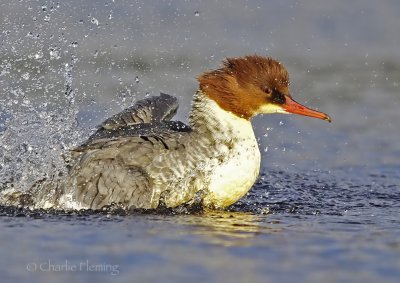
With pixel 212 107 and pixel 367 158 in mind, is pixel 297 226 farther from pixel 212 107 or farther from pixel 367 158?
pixel 367 158

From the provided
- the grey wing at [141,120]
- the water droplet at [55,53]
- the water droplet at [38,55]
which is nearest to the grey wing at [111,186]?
the grey wing at [141,120]

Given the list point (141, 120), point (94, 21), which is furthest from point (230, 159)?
point (94, 21)

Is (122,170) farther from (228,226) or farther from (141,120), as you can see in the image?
(141,120)

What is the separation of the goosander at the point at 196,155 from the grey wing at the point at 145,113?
20.1 inches

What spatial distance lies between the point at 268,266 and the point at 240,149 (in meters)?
1.69

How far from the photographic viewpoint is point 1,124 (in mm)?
9750

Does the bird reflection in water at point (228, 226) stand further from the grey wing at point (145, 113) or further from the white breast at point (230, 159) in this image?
the grey wing at point (145, 113)

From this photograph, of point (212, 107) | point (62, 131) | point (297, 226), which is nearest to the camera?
point (297, 226)

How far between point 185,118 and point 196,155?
3.40 m

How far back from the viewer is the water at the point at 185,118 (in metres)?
5.68

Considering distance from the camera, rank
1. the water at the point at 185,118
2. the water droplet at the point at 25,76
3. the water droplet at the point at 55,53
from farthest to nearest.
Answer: the water droplet at the point at 55,53
the water droplet at the point at 25,76
the water at the point at 185,118

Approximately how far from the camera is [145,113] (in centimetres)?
811

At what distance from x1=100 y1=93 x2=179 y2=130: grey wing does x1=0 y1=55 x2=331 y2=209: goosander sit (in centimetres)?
51

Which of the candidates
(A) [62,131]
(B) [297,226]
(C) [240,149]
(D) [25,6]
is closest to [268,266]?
(B) [297,226]
